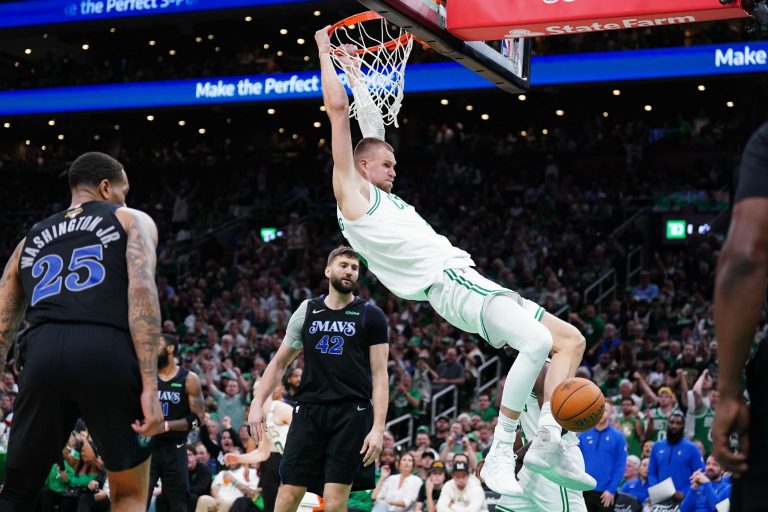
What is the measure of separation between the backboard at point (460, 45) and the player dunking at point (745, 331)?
459 cm

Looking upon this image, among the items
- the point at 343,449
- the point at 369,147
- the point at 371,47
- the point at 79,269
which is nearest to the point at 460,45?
the point at 371,47

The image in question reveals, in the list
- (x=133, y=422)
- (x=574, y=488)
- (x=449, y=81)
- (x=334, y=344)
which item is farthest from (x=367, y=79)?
(x=449, y=81)

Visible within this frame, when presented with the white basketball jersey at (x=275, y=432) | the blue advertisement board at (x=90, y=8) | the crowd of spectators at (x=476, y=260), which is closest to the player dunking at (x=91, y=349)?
the crowd of spectators at (x=476, y=260)

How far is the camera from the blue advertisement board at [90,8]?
24203mm

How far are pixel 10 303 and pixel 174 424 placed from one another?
4.51 meters

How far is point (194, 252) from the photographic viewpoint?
27734 millimetres

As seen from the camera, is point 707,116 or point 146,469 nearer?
point 146,469

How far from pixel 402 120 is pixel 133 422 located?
27.9 metres

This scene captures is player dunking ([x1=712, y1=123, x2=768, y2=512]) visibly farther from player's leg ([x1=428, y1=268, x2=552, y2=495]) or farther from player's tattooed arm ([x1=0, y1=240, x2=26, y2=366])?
player's tattooed arm ([x1=0, y1=240, x2=26, y2=366])

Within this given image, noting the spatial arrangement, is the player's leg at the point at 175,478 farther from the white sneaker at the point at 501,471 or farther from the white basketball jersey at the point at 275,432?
the white sneaker at the point at 501,471

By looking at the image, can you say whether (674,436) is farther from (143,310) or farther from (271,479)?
(143,310)

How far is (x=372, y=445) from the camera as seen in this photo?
7.48m

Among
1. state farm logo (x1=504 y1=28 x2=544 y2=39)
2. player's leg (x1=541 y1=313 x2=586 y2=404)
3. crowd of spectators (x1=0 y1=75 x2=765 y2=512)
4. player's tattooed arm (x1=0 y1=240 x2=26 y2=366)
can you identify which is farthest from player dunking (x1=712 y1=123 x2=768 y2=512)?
crowd of spectators (x1=0 y1=75 x2=765 y2=512)

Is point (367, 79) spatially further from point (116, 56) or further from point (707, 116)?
point (116, 56)
